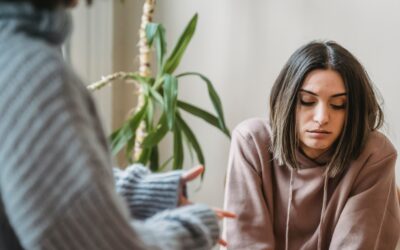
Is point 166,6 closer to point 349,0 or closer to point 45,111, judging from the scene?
point 349,0

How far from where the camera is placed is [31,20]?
0.51 meters

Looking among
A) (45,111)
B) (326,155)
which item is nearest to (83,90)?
(45,111)

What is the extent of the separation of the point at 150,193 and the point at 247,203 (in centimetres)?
64

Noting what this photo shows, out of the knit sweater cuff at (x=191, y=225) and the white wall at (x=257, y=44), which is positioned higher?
the white wall at (x=257, y=44)

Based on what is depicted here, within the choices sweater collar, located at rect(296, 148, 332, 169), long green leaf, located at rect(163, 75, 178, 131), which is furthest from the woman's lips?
long green leaf, located at rect(163, 75, 178, 131)

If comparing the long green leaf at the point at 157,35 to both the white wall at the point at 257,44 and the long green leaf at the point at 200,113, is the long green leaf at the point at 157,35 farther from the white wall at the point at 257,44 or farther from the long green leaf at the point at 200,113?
the white wall at the point at 257,44

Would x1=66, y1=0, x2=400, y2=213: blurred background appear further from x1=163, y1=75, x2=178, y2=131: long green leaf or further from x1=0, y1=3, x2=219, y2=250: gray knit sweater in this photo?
x1=0, y1=3, x2=219, y2=250: gray knit sweater

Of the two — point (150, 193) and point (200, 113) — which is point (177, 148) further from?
point (150, 193)

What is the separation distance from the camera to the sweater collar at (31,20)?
0.50 meters

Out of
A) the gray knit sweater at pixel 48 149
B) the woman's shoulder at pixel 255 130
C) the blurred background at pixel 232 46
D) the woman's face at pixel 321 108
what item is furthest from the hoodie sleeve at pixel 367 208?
the gray knit sweater at pixel 48 149

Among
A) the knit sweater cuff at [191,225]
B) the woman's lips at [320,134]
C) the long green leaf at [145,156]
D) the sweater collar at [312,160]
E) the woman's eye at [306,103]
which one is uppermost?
the woman's eye at [306,103]

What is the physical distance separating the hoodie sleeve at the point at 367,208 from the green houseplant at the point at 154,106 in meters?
0.50

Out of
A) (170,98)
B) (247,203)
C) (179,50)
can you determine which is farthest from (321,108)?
(179,50)

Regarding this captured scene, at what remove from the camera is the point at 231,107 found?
1.92 metres
